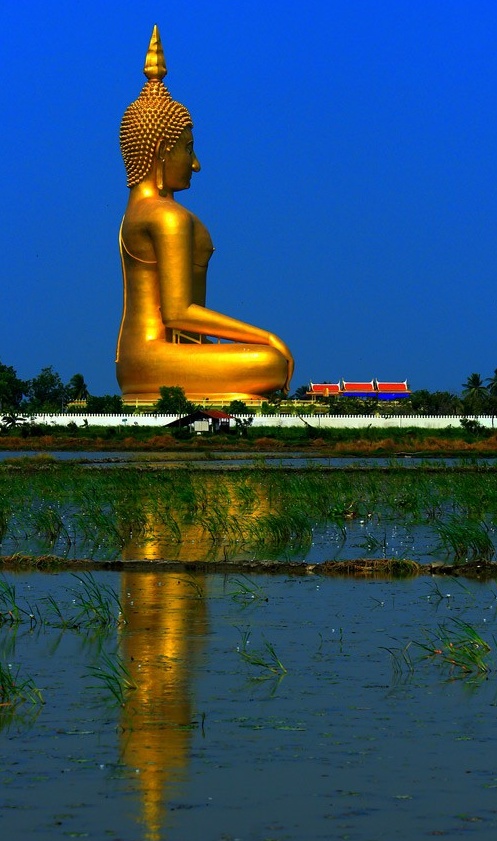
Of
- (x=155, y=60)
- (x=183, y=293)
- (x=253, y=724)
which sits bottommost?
(x=253, y=724)

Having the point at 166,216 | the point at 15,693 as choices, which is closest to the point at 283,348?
the point at 166,216

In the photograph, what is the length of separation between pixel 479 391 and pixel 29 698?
72.2 metres

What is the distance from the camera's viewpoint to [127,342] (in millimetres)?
59094

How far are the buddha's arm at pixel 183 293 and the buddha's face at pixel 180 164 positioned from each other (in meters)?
1.43

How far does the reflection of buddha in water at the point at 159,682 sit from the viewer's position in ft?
20.0

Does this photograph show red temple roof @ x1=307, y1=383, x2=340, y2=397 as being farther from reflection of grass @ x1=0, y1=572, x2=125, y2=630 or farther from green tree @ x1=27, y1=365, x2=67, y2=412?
reflection of grass @ x1=0, y1=572, x2=125, y2=630

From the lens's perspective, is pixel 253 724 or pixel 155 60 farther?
pixel 155 60

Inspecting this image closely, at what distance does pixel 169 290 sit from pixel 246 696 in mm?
50026

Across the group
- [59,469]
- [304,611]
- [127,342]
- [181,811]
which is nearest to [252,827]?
[181,811]

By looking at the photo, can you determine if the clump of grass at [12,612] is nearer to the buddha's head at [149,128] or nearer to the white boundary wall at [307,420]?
the white boundary wall at [307,420]

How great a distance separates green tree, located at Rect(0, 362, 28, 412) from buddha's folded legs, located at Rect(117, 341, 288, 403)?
5902mm

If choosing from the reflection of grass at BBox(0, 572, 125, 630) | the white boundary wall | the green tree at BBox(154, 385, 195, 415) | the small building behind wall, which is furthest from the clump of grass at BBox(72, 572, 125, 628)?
the green tree at BBox(154, 385, 195, 415)

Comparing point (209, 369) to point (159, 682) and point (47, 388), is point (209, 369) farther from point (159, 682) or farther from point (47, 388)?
point (159, 682)

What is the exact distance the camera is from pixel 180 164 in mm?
57500
